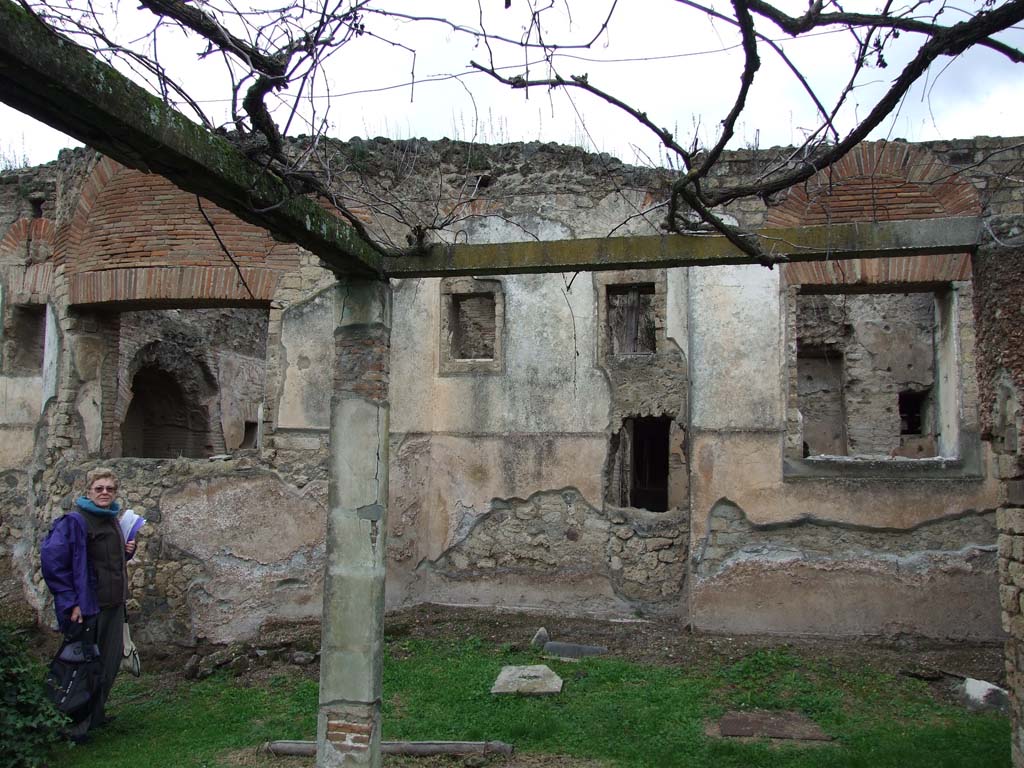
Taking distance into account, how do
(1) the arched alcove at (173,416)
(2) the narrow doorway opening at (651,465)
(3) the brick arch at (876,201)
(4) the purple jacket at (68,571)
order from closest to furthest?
1. (4) the purple jacket at (68,571)
2. (3) the brick arch at (876,201)
3. (1) the arched alcove at (173,416)
4. (2) the narrow doorway opening at (651,465)

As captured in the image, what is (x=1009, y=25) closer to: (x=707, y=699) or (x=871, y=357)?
(x=707, y=699)

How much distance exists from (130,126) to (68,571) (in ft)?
11.8

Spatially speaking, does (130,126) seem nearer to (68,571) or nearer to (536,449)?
(68,571)

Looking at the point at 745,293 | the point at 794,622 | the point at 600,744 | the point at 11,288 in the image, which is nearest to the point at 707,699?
the point at 600,744

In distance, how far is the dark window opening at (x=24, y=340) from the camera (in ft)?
31.2

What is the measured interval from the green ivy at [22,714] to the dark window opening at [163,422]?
8184mm

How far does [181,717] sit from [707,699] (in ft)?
12.1

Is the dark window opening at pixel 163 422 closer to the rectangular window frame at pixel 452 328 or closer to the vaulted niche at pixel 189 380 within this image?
the vaulted niche at pixel 189 380

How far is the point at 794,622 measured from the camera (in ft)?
24.0

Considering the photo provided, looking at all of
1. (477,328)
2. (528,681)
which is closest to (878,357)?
(477,328)

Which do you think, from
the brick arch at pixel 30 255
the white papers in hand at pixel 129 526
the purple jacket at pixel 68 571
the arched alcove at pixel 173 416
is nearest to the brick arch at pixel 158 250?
the brick arch at pixel 30 255

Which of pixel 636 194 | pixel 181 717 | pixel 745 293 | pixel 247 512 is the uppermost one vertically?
pixel 636 194

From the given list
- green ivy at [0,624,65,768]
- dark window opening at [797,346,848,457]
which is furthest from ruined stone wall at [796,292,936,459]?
green ivy at [0,624,65,768]

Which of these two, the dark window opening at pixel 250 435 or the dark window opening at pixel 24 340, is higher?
the dark window opening at pixel 24 340
